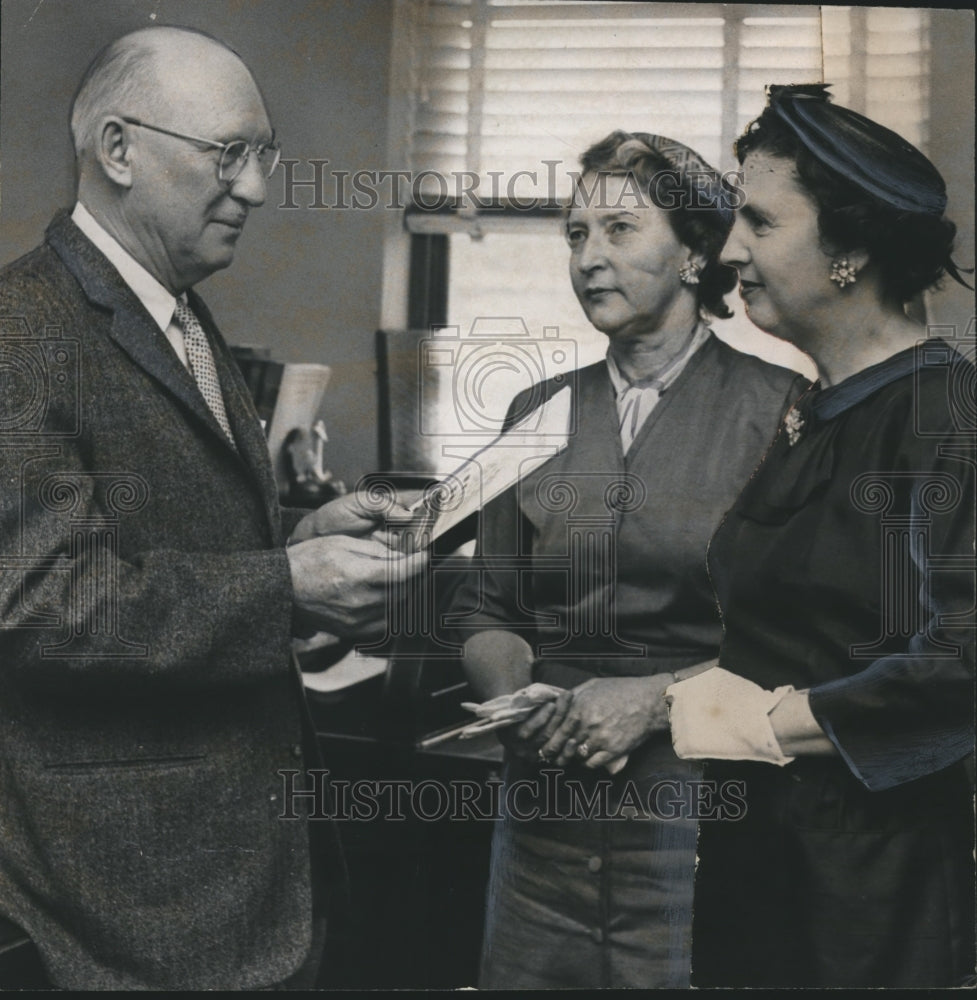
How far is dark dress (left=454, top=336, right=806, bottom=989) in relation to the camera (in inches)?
122

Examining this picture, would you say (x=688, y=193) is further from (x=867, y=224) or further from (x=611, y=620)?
(x=611, y=620)

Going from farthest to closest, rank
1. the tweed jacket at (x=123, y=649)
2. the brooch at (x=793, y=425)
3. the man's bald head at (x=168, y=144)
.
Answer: the brooch at (x=793, y=425), the man's bald head at (x=168, y=144), the tweed jacket at (x=123, y=649)

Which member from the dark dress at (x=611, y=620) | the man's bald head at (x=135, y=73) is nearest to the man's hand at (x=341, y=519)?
the dark dress at (x=611, y=620)

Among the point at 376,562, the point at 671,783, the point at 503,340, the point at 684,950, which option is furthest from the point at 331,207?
the point at 684,950

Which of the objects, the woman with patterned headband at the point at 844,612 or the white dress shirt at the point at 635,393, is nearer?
the woman with patterned headband at the point at 844,612

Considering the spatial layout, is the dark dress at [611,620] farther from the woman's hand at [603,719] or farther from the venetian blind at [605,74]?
the venetian blind at [605,74]

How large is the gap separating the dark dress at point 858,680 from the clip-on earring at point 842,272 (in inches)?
8.5

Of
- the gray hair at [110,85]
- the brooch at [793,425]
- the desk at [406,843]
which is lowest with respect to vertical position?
the desk at [406,843]

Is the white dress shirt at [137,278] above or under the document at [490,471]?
above

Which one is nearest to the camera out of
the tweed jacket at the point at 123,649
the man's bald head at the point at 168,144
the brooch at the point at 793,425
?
the tweed jacket at the point at 123,649

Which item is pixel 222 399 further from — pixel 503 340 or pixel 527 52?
pixel 527 52

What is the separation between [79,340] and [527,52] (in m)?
1.29

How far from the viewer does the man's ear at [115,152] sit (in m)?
3.01

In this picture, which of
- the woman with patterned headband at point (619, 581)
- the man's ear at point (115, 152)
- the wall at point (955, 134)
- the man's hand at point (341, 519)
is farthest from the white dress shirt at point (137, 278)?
the wall at point (955, 134)
